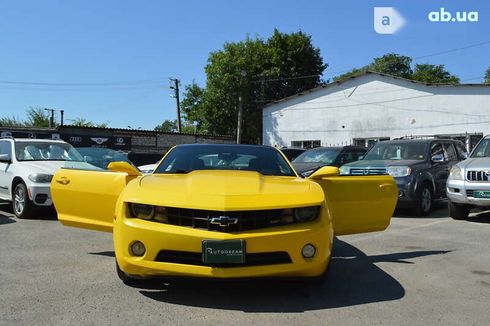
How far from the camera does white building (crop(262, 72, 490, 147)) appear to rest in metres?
26.9

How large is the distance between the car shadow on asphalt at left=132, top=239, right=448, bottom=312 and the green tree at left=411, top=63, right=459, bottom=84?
54.9 meters

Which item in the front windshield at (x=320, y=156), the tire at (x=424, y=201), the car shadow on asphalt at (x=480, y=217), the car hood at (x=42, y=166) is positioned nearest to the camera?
the car hood at (x=42, y=166)

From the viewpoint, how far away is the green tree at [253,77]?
4159 cm

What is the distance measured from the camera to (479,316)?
4016 mm

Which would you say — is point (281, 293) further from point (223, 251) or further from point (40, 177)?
point (40, 177)

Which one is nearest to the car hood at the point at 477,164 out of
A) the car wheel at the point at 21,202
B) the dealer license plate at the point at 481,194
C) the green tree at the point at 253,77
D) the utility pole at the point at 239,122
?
the dealer license plate at the point at 481,194

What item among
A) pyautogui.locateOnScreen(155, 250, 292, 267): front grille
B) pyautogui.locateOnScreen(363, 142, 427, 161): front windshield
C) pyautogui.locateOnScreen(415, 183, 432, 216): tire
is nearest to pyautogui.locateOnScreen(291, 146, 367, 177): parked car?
pyautogui.locateOnScreen(363, 142, 427, 161): front windshield

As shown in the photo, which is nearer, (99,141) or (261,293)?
(261,293)

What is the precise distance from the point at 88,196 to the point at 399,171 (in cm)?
703

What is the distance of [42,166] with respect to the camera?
9758 mm

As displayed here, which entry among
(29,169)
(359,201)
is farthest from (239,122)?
(359,201)

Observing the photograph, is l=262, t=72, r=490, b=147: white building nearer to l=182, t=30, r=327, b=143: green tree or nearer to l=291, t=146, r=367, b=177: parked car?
l=182, t=30, r=327, b=143: green tree

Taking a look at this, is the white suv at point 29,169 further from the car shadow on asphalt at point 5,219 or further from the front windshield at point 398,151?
the front windshield at point 398,151

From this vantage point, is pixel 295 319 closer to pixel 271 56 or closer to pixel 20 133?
pixel 20 133
